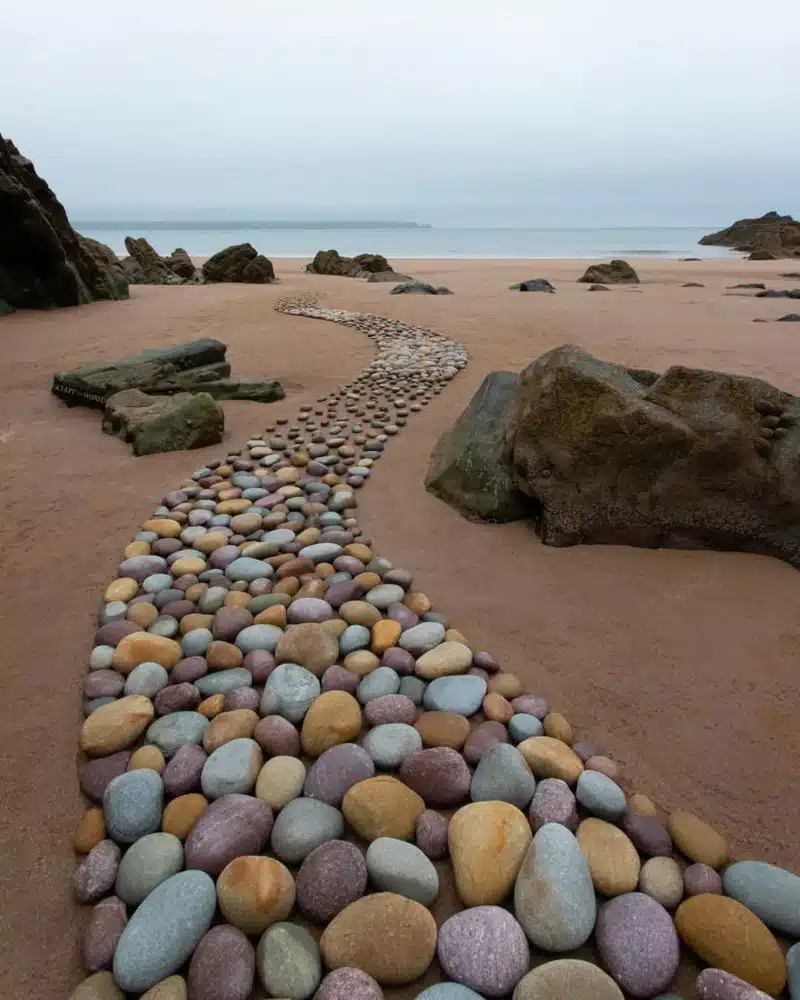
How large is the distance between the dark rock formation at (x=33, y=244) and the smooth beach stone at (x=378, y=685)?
7445 millimetres

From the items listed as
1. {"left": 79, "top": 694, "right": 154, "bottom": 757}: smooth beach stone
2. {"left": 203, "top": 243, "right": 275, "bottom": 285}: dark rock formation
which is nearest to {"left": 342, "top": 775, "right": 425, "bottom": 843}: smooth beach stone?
{"left": 79, "top": 694, "right": 154, "bottom": 757}: smooth beach stone

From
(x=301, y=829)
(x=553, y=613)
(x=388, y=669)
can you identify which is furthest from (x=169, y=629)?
(x=553, y=613)

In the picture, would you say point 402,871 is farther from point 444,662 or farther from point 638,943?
point 444,662

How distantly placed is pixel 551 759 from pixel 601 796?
0.42ft

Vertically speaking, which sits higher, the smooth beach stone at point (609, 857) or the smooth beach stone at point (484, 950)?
the smooth beach stone at point (484, 950)

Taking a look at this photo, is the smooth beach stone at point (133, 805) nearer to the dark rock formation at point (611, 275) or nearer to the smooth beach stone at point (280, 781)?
the smooth beach stone at point (280, 781)

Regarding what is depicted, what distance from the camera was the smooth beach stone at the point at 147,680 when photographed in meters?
1.64

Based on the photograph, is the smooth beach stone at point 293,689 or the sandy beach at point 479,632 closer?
the sandy beach at point 479,632

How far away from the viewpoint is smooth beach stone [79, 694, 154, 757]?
1.48 meters

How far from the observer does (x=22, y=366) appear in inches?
191

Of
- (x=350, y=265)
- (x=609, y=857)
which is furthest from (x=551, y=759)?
(x=350, y=265)

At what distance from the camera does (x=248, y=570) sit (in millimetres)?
2143

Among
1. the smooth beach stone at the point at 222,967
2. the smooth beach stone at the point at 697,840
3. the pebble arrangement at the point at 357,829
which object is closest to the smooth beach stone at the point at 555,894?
the pebble arrangement at the point at 357,829

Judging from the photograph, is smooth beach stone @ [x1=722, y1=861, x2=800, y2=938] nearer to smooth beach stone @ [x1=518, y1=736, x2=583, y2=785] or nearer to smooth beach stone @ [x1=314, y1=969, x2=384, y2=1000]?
smooth beach stone @ [x1=518, y1=736, x2=583, y2=785]
